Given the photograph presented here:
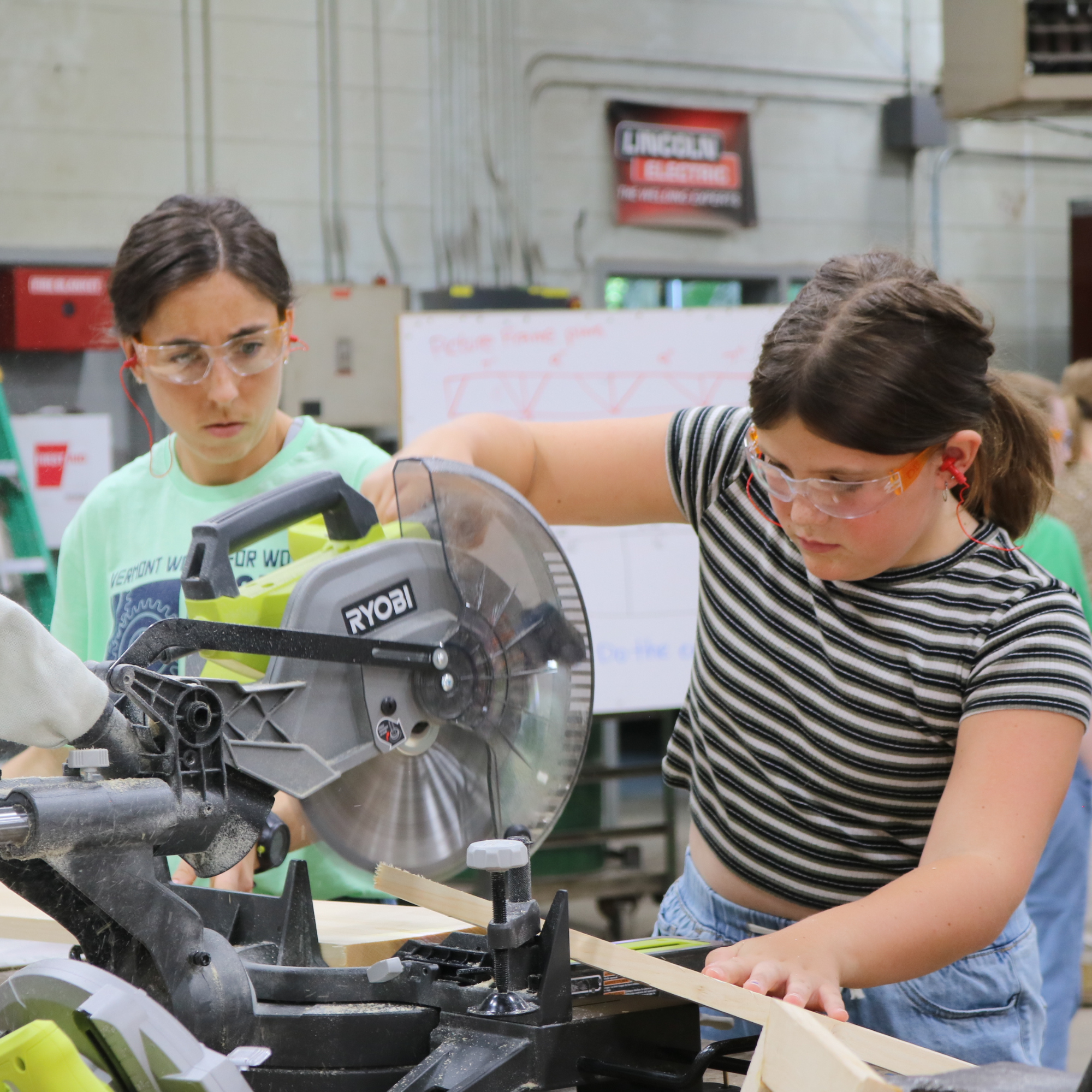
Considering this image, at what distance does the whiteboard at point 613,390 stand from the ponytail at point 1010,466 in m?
2.33

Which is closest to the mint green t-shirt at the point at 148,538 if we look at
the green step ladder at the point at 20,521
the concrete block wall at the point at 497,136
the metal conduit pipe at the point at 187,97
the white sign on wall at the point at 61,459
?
the green step ladder at the point at 20,521

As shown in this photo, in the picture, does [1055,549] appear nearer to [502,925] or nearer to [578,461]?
[578,461]

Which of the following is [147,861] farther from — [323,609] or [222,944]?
[323,609]

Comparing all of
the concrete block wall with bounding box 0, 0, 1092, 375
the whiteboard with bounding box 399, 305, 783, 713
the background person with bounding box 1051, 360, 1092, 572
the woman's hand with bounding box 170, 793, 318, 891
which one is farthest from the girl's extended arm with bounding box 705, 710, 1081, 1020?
the concrete block wall with bounding box 0, 0, 1092, 375

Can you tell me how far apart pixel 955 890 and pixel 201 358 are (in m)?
0.88

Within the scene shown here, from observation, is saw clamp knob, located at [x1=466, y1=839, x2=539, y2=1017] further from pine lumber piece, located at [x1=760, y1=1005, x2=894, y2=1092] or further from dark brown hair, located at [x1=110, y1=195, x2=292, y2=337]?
dark brown hair, located at [x1=110, y1=195, x2=292, y2=337]

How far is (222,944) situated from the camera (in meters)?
0.86

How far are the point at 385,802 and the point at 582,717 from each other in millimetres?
176

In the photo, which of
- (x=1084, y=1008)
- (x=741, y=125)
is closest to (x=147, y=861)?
(x=1084, y=1008)

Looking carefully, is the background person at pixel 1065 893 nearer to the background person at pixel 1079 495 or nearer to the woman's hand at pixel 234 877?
the background person at pixel 1079 495

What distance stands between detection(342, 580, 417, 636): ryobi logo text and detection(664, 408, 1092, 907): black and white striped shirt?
0.31 meters

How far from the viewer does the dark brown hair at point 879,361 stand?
0.96 m

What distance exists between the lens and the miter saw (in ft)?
2.57

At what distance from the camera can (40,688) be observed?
718 millimetres
